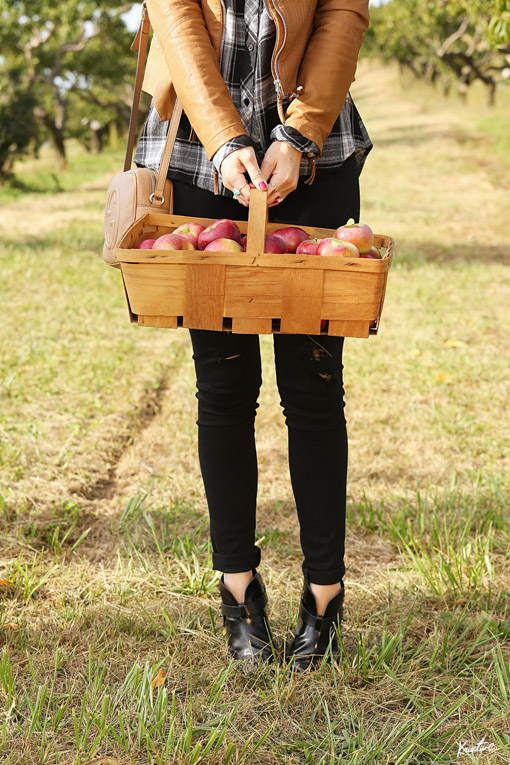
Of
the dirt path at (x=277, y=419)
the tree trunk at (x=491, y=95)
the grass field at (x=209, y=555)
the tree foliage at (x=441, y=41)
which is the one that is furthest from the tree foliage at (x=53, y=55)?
the tree trunk at (x=491, y=95)

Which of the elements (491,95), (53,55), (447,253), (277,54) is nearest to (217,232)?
(277,54)

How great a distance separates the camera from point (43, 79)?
68.5 ft

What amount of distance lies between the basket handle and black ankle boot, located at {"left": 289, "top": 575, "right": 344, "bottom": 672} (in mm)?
874

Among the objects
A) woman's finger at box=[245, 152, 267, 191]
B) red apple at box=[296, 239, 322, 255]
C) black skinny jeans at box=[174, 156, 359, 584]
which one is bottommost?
black skinny jeans at box=[174, 156, 359, 584]

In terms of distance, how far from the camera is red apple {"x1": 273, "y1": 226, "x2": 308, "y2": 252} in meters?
1.57

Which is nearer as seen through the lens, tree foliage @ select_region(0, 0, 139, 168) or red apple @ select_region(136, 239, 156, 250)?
Result: red apple @ select_region(136, 239, 156, 250)

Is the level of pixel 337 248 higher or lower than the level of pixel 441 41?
lower

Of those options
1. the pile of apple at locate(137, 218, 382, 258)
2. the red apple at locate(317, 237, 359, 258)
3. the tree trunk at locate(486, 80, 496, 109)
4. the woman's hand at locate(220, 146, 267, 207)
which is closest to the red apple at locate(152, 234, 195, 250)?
the pile of apple at locate(137, 218, 382, 258)

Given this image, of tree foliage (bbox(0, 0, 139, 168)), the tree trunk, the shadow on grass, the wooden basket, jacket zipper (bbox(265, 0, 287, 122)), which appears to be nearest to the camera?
the wooden basket

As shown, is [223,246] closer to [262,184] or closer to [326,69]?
[262,184]

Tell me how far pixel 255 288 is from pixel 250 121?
47 cm

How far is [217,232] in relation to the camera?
1548mm

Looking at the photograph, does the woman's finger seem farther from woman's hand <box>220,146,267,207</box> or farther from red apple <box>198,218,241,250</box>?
red apple <box>198,218,241,250</box>

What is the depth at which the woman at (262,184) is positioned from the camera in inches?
60.9
